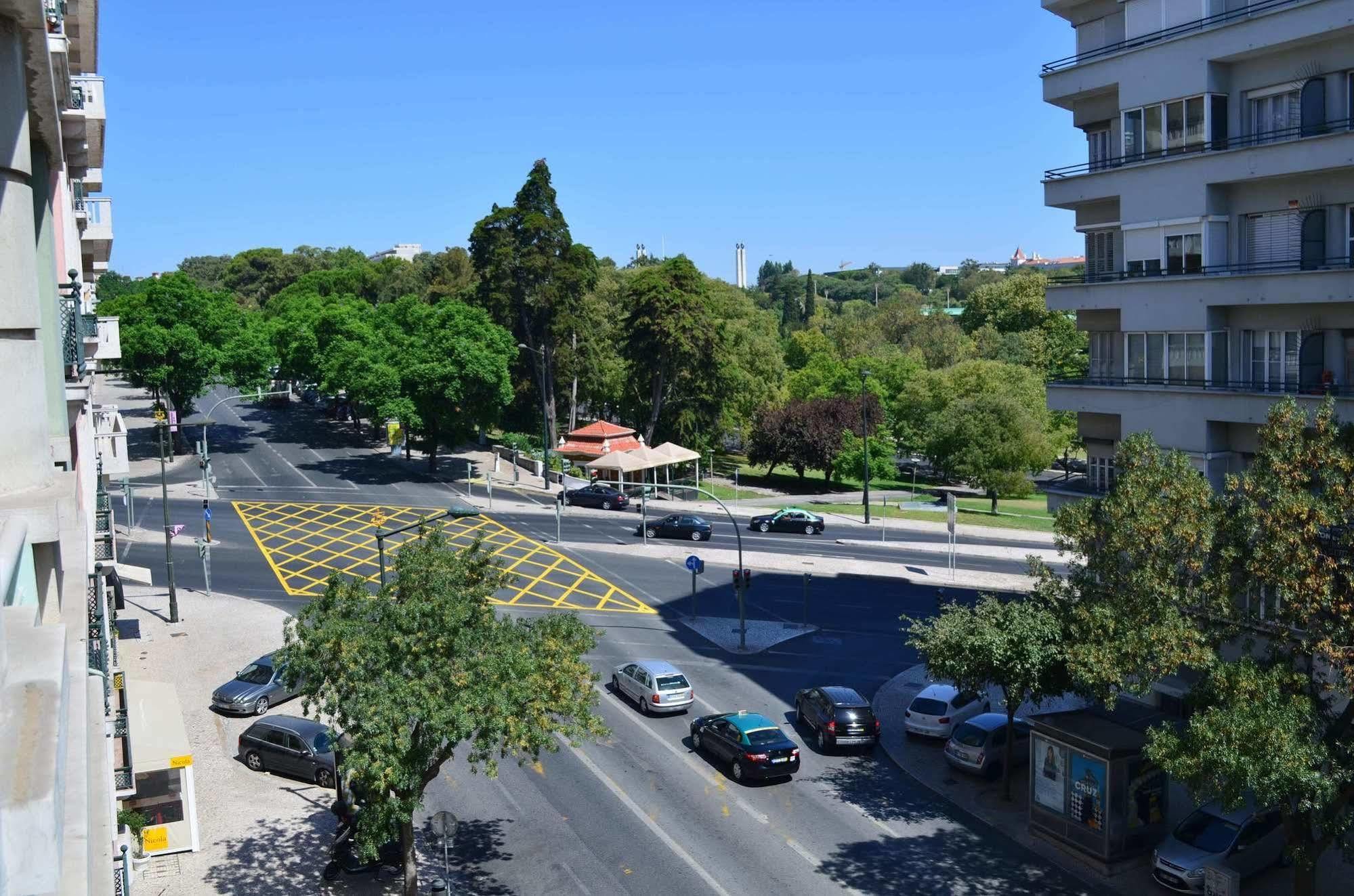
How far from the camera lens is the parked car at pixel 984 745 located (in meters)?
26.2

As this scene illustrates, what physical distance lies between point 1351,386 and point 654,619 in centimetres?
2296

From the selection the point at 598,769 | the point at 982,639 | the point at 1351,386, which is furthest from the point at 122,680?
the point at 1351,386

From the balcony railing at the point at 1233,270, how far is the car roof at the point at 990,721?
34.3 feet

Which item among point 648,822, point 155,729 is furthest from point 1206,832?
point 155,729

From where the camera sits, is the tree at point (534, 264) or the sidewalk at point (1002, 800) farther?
the tree at point (534, 264)

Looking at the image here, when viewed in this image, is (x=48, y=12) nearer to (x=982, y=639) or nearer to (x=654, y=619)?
(x=982, y=639)

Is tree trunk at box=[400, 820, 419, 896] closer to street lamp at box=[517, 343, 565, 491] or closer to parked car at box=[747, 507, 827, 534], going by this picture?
parked car at box=[747, 507, 827, 534]

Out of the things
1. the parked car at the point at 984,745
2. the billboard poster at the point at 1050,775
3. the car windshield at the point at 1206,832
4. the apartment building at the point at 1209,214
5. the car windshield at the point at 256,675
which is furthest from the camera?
the car windshield at the point at 256,675

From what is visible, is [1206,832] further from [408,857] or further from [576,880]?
[408,857]

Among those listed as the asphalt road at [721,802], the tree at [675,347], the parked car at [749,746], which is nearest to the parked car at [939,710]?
the asphalt road at [721,802]

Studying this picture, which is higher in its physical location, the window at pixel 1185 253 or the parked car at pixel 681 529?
the window at pixel 1185 253

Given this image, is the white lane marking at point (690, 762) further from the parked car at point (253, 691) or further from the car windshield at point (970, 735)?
the parked car at point (253, 691)

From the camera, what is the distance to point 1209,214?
82.8 feet

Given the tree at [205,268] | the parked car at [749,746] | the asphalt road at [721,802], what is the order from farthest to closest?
the tree at [205,268] < the parked car at [749,746] < the asphalt road at [721,802]
